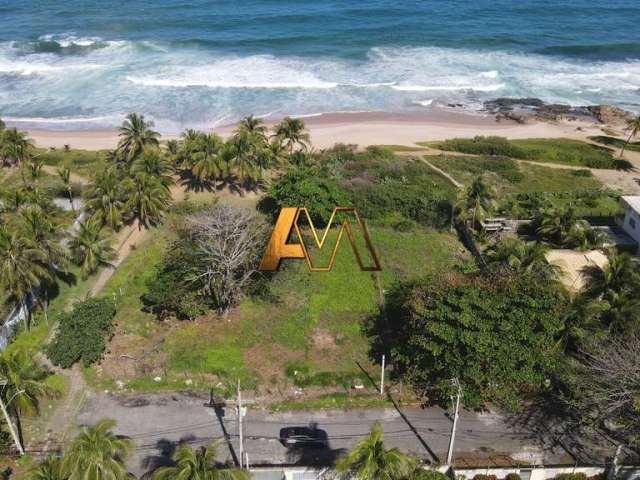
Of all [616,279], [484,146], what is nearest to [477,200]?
[616,279]

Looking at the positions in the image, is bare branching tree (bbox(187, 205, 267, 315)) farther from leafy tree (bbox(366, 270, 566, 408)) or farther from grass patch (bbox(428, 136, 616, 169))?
grass patch (bbox(428, 136, 616, 169))

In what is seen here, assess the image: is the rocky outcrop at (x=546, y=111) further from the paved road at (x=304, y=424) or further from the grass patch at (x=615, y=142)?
the paved road at (x=304, y=424)

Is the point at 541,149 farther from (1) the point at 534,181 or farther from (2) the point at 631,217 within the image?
(2) the point at 631,217

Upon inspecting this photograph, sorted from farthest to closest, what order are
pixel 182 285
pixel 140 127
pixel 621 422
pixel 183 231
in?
pixel 140 127, pixel 183 231, pixel 182 285, pixel 621 422

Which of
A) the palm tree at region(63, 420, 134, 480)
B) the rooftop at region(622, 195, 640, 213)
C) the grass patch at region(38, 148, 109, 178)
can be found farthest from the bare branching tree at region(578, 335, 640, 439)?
the grass patch at region(38, 148, 109, 178)

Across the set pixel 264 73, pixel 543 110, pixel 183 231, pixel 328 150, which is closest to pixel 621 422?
pixel 183 231

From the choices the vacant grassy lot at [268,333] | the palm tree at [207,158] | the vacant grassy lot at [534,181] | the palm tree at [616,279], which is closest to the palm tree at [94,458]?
the vacant grassy lot at [268,333]

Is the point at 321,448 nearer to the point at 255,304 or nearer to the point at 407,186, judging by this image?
the point at 255,304
